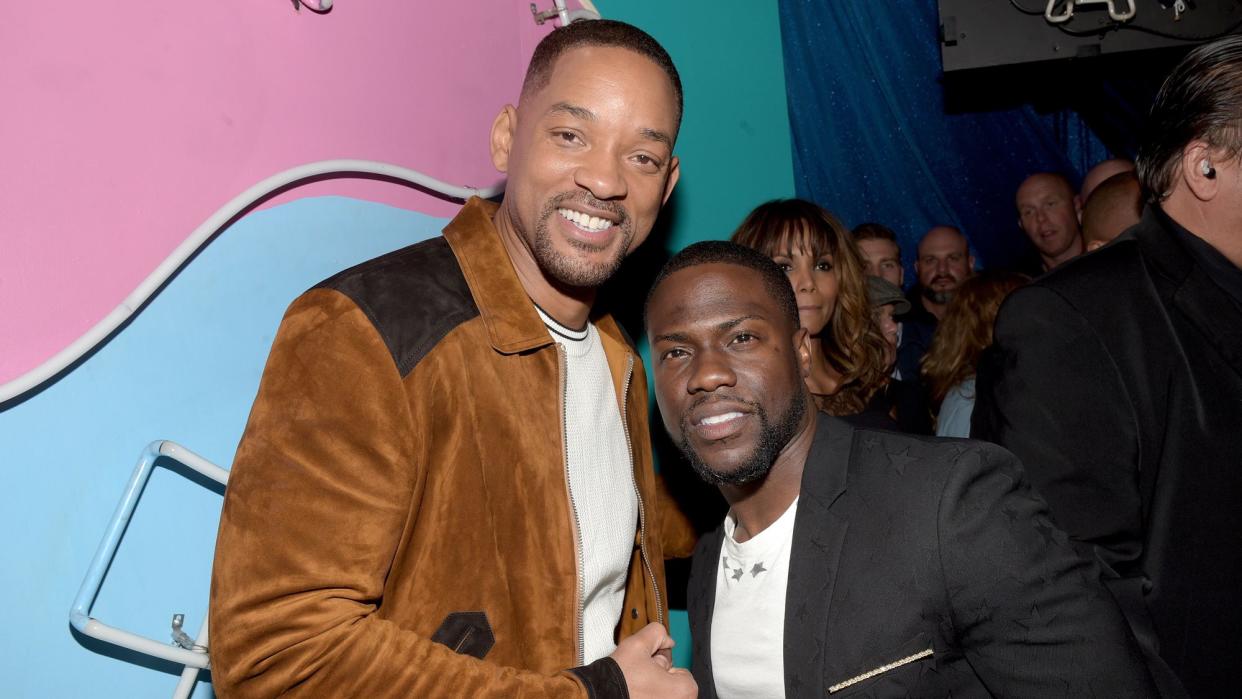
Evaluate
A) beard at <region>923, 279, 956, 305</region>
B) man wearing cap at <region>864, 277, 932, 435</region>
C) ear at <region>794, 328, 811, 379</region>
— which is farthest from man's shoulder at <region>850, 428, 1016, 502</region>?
beard at <region>923, 279, 956, 305</region>

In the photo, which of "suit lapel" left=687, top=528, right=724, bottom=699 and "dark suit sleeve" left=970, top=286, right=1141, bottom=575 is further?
"suit lapel" left=687, top=528, right=724, bottom=699

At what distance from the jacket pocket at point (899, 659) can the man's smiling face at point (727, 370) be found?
0.42 m

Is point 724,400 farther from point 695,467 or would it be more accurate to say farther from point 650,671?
point 650,671

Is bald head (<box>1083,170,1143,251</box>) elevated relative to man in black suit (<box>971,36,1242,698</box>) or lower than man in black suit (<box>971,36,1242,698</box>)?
elevated

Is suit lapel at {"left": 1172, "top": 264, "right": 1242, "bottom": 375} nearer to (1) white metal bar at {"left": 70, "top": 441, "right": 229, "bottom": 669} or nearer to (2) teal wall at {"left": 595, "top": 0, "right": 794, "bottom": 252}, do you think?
(2) teal wall at {"left": 595, "top": 0, "right": 794, "bottom": 252}

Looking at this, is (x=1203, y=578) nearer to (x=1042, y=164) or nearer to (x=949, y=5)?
(x=949, y=5)

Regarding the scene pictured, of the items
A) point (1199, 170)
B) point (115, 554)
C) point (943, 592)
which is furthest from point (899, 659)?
point (115, 554)

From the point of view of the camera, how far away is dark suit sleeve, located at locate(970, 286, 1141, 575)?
1.78 meters

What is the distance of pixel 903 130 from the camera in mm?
4309

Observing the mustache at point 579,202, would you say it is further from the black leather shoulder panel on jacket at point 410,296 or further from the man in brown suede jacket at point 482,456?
the black leather shoulder panel on jacket at point 410,296

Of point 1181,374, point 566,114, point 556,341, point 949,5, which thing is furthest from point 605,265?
point 949,5

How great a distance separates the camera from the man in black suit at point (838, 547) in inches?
60.6

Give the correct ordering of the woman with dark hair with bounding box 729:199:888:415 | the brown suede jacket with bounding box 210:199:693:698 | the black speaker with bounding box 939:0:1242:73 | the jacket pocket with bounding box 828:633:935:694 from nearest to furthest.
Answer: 1. the brown suede jacket with bounding box 210:199:693:698
2. the jacket pocket with bounding box 828:633:935:694
3. the woman with dark hair with bounding box 729:199:888:415
4. the black speaker with bounding box 939:0:1242:73

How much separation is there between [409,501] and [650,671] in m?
0.47
